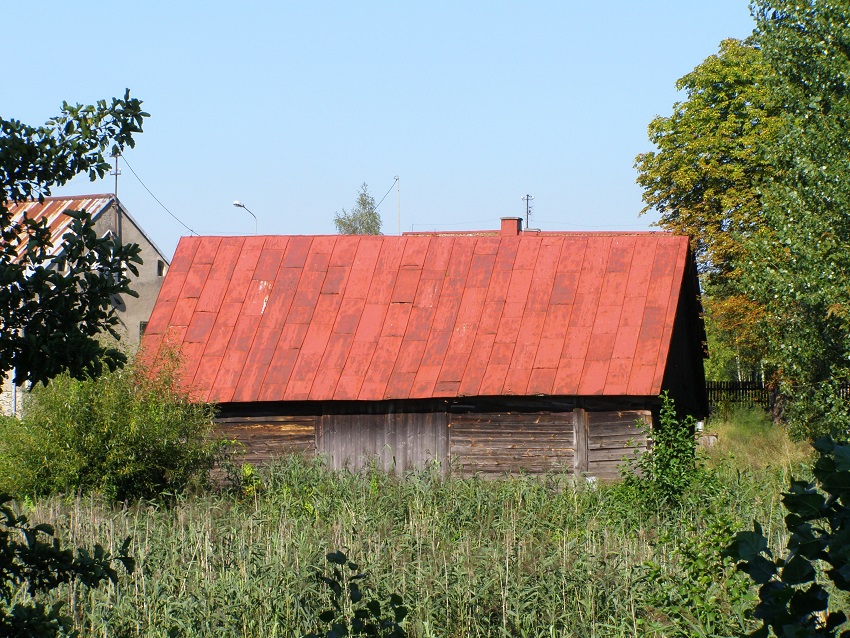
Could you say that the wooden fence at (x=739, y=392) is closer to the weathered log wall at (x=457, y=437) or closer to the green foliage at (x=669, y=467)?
the weathered log wall at (x=457, y=437)

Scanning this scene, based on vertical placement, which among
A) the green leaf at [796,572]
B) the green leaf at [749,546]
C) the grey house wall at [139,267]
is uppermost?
the grey house wall at [139,267]

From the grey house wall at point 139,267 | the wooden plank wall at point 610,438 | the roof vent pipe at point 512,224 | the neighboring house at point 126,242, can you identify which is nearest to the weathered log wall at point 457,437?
the wooden plank wall at point 610,438

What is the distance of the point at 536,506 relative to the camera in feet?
41.6

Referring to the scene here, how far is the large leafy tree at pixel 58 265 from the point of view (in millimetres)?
3795

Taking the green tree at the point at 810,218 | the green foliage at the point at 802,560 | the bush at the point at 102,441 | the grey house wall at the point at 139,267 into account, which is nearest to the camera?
the green foliage at the point at 802,560

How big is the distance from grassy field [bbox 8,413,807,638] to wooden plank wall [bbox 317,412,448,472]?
3.70 m

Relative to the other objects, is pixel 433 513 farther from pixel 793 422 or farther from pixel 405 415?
pixel 793 422

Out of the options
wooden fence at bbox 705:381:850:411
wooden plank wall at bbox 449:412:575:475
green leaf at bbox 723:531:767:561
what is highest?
wooden fence at bbox 705:381:850:411

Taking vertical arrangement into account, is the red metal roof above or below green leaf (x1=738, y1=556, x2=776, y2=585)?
above

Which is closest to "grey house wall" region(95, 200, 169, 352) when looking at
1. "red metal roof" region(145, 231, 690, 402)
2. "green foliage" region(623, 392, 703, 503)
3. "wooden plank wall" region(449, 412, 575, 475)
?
"red metal roof" region(145, 231, 690, 402)

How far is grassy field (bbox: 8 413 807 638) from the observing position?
739 cm

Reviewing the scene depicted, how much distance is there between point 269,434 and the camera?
1648 centimetres

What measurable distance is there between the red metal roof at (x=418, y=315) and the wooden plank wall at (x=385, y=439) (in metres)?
0.52

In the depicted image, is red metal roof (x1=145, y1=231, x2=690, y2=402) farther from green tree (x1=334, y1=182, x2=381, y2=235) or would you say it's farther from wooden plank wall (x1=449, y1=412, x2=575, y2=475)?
green tree (x1=334, y1=182, x2=381, y2=235)
